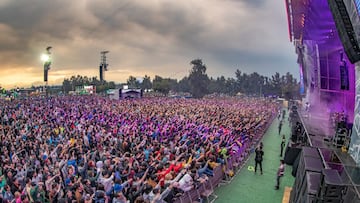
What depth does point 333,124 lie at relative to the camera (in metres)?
21.2

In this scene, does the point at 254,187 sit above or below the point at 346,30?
below

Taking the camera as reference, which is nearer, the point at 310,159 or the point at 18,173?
the point at 310,159

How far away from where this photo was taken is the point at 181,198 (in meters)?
9.69

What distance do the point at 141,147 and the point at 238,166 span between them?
5.58 m

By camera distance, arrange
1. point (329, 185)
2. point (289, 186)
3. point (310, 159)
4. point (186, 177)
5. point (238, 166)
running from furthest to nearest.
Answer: point (238, 166)
point (289, 186)
point (186, 177)
point (310, 159)
point (329, 185)

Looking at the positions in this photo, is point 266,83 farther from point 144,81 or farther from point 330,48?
point 330,48

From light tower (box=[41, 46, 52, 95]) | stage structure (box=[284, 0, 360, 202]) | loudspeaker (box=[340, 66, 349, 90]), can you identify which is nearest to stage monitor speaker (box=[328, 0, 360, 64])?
stage structure (box=[284, 0, 360, 202])

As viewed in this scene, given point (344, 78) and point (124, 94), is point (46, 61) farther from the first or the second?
point (344, 78)

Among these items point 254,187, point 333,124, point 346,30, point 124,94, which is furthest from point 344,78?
point 124,94

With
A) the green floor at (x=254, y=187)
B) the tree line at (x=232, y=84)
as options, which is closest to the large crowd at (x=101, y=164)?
the green floor at (x=254, y=187)

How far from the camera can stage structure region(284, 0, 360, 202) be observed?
6068 mm

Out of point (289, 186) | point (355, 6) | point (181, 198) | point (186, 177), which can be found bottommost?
point (289, 186)

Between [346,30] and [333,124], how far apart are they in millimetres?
11326

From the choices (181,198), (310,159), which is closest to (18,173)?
(181,198)
